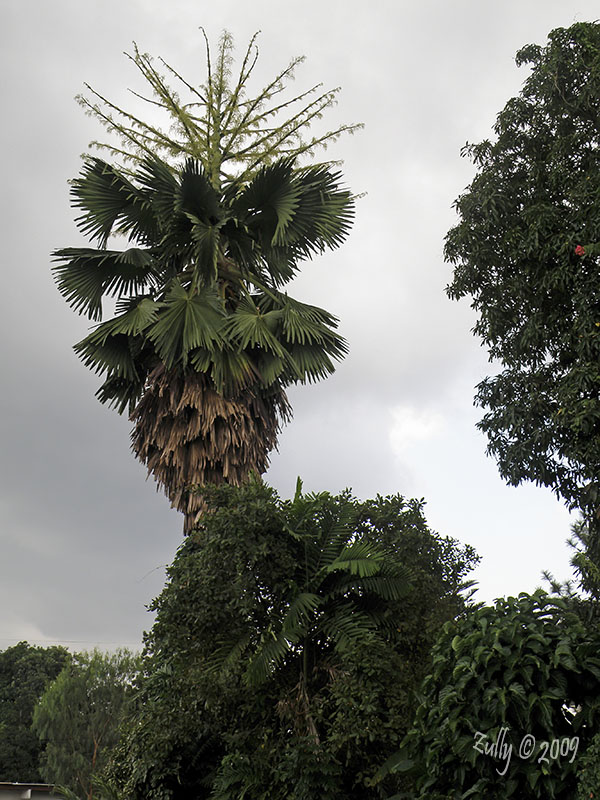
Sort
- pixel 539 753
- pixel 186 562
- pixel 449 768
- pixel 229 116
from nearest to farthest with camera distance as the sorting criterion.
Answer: pixel 539 753 → pixel 449 768 → pixel 186 562 → pixel 229 116

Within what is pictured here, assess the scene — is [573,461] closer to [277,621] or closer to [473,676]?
[277,621]

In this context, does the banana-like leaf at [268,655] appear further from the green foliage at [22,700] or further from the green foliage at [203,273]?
the green foliage at [22,700]

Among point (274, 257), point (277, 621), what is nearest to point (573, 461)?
point (274, 257)

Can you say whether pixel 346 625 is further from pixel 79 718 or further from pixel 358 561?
pixel 79 718

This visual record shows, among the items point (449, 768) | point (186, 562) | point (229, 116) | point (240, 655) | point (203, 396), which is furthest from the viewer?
point (229, 116)

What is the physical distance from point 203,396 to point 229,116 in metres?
5.19

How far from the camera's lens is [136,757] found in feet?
28.8

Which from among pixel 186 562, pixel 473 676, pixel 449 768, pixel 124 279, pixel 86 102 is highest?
pixel 86 102

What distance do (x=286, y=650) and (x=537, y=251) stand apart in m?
7.30

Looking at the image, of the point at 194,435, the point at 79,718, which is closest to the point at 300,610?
the point at 194,435

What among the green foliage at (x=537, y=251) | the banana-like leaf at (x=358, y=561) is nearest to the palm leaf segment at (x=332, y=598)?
the banana-like leaf at (x=358, y=561)

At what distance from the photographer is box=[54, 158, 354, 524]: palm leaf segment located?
413 inches

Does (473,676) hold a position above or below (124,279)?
below

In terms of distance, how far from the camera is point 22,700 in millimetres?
42094
